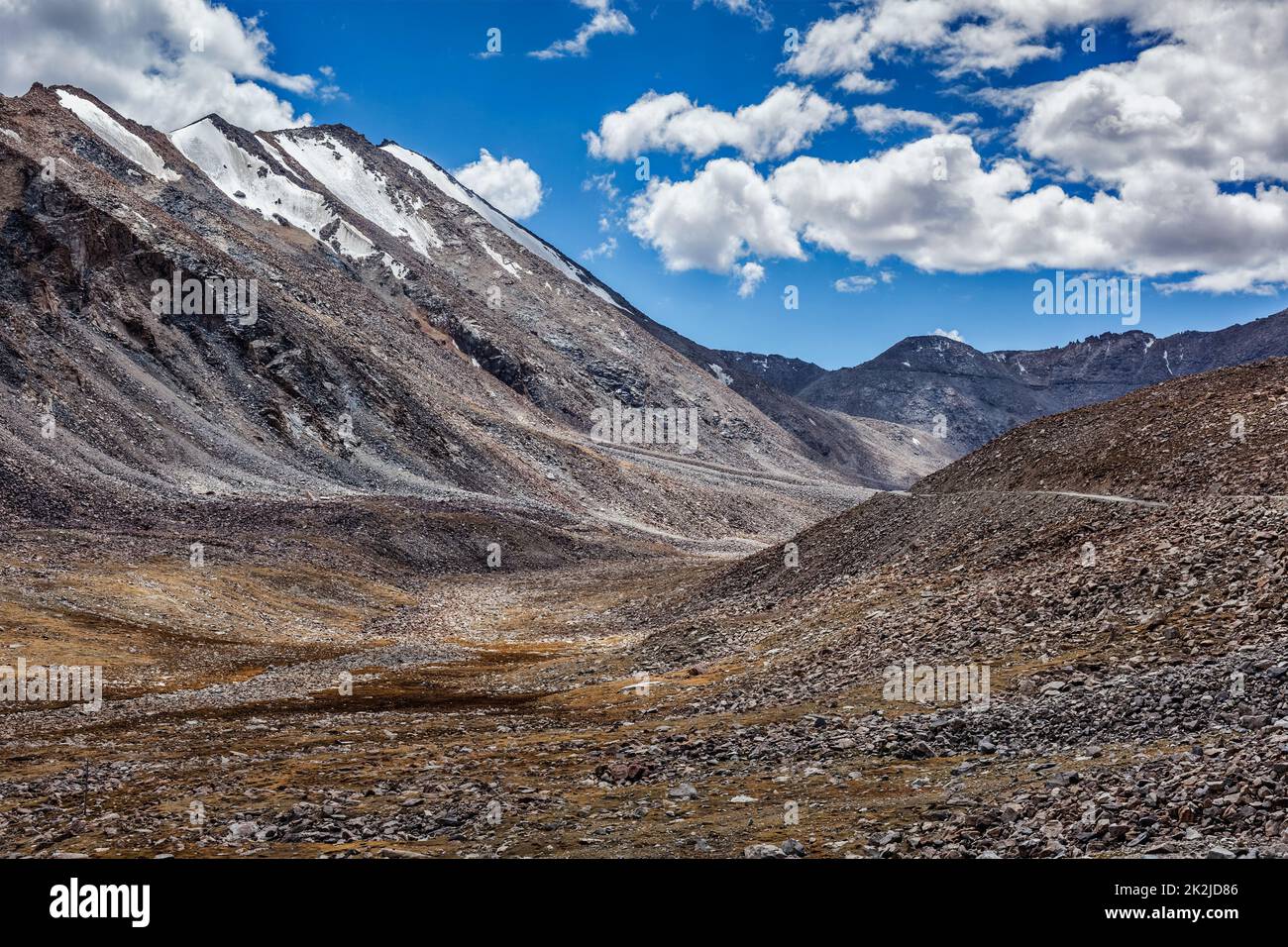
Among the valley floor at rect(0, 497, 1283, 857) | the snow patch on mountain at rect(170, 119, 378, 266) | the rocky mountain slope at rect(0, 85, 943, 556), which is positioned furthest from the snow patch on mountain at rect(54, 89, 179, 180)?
the valley floor at rect(0, 497, 1283, 857)

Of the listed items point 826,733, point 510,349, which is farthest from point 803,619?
point 510,349

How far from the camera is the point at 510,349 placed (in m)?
169

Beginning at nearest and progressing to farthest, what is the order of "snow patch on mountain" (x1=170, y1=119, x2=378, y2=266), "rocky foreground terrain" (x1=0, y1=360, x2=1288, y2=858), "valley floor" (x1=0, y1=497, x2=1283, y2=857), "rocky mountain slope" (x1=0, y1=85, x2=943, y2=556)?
1. "valley floor" (x1=0, y1=497, x2=1283, y2=857)
2. "rocky foreground terrain" (x1=0, y1=360, x2=1288, y2=858)
3. "rocky mountain slope" (x1=0, y1=85, x2=943, y2=556)
4. "snow patch on mountain" (x1=170, y1=119, x2=378, y2=266)

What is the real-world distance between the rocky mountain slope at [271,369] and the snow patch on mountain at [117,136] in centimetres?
43

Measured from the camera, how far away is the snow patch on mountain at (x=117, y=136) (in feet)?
495

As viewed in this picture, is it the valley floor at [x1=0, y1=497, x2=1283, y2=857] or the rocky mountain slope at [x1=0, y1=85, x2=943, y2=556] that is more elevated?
the rocky mountain slope at [x1=0, y1=85, x2=943, y2=556]

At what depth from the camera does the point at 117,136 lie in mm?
153125

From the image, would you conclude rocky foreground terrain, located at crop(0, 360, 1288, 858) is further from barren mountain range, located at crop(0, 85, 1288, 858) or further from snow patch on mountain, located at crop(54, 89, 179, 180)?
snow patch on mountain, located at crop(54, 89, 179, 180)

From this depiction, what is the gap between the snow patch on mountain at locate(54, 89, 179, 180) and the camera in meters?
A: 151

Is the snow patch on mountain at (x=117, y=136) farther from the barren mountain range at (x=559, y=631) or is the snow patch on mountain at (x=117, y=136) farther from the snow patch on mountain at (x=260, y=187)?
the barren mountain range at (x=559, y=631)

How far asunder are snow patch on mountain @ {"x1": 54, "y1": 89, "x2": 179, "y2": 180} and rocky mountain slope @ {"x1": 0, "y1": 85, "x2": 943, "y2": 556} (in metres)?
0.43

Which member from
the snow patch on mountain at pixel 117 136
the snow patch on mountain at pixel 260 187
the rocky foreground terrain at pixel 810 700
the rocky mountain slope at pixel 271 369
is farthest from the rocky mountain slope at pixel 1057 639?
the snow patch on mountain at pixel 260 187

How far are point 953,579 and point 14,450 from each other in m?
65.7

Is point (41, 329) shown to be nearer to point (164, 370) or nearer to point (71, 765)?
point (164, 370)
